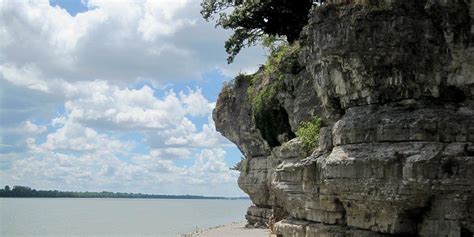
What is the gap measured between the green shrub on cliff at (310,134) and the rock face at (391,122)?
1.72 metres

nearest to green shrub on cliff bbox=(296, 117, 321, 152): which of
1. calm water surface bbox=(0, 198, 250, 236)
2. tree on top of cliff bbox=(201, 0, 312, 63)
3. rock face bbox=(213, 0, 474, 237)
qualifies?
rock face bbox=(213, 0, 474, 237)

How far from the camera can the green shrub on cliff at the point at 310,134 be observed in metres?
18.5

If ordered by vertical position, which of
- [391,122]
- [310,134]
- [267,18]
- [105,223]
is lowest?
[105,223]

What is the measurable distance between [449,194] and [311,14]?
22.4 feet

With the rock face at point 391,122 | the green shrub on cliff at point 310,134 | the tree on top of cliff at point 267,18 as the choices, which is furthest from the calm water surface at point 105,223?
the rock face at point 391,122

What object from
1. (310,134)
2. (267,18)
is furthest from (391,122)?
(267,18)

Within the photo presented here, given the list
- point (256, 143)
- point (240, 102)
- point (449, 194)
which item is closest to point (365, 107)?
point (449, 194)

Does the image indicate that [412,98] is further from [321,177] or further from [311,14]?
[311,14]

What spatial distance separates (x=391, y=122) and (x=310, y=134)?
18.5 feet

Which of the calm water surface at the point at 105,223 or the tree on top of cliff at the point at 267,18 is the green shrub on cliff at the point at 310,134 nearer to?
Result: the tree on top of cliff at the point at 267,18

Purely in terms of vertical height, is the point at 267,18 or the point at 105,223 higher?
the point at 267,18

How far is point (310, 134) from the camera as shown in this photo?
18828 mm

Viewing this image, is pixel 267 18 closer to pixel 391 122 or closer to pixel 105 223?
pixel 391 122

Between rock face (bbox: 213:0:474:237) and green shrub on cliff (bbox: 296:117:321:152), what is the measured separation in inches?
67.8
